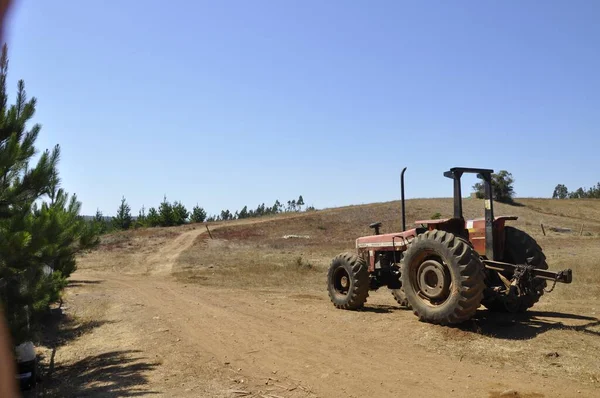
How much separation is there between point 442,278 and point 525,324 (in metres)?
1.55

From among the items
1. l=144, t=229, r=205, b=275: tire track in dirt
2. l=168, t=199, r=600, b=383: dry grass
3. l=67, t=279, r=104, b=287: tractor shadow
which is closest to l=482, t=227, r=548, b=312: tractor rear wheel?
l=168, t=199, r=600, b=383: dry grass

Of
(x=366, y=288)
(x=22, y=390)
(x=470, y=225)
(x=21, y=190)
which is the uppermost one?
(x=21, y=190)

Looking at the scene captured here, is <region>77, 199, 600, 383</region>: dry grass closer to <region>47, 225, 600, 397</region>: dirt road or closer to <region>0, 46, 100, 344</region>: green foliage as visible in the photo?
<region>47, 225, 600, 397</region>: dirt road

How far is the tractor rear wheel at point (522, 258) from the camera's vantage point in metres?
9.13

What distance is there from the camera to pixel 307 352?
7.79 m

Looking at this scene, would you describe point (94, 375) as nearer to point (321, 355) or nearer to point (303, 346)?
point (303, 346)

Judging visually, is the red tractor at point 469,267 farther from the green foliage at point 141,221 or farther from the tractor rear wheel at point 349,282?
the green foliage at point 141,221

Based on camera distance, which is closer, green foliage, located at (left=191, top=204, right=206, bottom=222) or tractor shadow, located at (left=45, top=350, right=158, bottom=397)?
tractor shadow, located at (left=45, top=350, right=158, bottom=397)

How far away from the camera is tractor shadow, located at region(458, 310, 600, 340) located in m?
7.84

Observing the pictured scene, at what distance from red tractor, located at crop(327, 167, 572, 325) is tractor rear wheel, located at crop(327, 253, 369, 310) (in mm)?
1078

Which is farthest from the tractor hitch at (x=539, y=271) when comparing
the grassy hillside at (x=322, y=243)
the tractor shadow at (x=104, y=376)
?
the tractor shadow at (x=104, y=376)

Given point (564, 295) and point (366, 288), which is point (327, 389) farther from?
point (564, 295)

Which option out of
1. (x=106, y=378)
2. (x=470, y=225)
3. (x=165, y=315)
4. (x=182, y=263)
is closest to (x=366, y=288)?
(x=470, y=225)

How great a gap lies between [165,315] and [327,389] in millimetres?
6679
